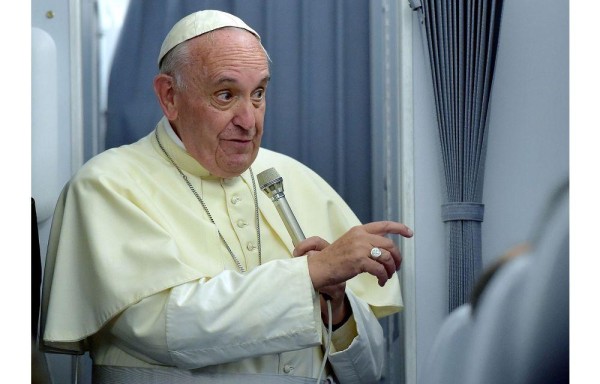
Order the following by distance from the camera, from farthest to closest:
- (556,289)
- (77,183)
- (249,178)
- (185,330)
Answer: (249,178) < (77,183) < (185,330) < (556,289)

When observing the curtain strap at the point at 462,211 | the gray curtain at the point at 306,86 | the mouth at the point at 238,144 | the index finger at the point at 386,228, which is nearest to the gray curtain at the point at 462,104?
the curtain strap at the point at 462,211

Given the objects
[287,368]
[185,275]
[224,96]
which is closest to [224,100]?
[224,96]

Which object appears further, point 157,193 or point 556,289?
point 157,193

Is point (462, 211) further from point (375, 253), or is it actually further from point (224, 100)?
point (224, 100)

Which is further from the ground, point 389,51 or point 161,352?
point 389,51

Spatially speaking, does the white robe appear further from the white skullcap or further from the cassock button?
the white skullcap

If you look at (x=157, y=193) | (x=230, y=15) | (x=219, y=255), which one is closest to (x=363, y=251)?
(x=219, y=255)

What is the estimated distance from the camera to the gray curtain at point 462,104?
2.49 metres

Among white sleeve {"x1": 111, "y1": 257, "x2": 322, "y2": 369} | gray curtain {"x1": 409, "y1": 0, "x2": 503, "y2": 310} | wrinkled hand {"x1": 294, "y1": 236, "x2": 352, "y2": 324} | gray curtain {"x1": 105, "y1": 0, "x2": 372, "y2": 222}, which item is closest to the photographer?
white sleeve {"x1": 111, "y1": 257, "x2": 322, "y2": 369}

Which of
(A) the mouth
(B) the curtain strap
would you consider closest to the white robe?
(A) the mouth

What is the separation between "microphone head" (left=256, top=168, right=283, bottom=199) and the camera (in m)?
2.36

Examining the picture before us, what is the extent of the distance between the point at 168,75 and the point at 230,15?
0.22m
